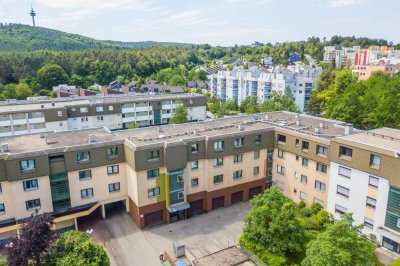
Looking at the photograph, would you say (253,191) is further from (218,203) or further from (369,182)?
(369,182)

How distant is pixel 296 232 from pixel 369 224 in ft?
30.3

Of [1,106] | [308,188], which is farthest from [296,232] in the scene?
[1,106]

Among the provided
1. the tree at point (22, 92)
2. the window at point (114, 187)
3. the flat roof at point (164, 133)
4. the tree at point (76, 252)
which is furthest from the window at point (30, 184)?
the tree at point (22, 92)

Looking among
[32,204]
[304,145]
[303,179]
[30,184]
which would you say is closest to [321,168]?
[303,179]

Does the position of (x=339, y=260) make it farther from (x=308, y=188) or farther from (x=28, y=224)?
(x=28, y=224)

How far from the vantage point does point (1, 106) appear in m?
66.4

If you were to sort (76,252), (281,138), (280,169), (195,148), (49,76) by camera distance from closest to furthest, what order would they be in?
(76,252) < (195,148) < (281,138) < (280,169) < (49,76)

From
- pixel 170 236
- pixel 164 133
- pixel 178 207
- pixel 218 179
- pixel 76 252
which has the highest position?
pixel 164 133

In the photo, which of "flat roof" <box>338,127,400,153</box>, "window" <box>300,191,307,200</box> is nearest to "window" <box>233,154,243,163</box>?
"window" <box>300,191,307,200</box>

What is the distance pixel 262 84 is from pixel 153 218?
74413 millimetres

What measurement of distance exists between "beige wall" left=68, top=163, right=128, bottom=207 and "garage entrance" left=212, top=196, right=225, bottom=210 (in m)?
12.0

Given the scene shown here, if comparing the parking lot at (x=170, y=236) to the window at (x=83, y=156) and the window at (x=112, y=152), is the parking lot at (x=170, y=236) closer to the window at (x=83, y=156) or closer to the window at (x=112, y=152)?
the window at (x=112, y=152)

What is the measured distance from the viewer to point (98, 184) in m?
37.8

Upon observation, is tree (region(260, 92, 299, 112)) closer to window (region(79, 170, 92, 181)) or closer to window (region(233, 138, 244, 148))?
window (region(233, 138, 244, 148))
